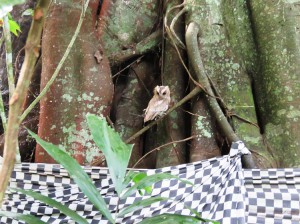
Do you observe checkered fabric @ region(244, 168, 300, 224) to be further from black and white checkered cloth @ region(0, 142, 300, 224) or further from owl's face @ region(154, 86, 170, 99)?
owl's face @ region(154, 86, 170, 99)

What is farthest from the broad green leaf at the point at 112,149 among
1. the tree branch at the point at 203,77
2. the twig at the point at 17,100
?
the tree branch at the point at 203,77

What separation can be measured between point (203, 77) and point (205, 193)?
52 cm

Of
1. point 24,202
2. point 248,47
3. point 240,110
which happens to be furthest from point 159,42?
point 24,202

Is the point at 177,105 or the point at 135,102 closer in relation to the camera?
the point at 177,105

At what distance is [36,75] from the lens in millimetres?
1871

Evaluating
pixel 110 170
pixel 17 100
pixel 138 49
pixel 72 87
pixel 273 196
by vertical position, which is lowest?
pixel 273 196

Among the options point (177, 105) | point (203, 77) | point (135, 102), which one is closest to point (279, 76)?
point (203, 77)

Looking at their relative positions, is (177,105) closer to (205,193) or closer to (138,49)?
(138,49)

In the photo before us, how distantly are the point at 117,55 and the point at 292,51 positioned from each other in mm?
664

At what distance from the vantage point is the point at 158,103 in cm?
154

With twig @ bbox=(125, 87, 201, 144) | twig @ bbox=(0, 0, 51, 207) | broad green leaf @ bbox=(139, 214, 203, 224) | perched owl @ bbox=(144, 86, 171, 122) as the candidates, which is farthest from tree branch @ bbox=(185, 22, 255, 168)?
twig @ bbox=(0, 0, 51, 207)

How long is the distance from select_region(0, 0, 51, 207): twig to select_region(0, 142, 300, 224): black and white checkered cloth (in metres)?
0.67

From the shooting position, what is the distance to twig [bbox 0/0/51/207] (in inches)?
20.9

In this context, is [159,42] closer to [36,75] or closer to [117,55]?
[117,55]
